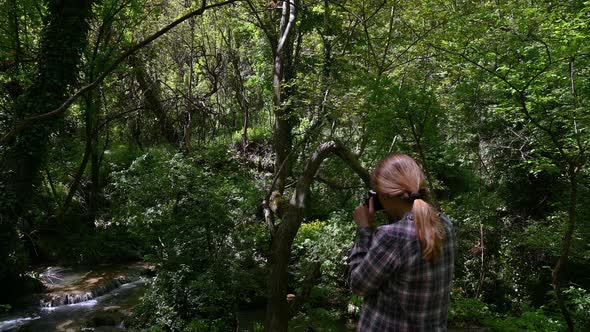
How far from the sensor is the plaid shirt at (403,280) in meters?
1.67

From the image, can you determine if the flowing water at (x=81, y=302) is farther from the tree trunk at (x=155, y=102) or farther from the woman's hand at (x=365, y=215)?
the woman's hand at (x=365, y=215)

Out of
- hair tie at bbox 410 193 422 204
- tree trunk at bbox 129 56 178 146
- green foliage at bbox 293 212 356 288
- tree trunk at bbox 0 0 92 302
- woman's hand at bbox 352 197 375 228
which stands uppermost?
tree trunk at bbox 129 56 178 146

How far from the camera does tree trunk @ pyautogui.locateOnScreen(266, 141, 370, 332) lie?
3424 millimetres

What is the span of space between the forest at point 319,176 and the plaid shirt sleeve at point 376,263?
5.62 ft

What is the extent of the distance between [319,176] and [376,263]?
8.11 m

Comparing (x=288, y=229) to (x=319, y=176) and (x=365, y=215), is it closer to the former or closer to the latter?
(x=365, y=215)

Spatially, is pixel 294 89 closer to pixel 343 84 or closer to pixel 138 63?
pixel 343 84

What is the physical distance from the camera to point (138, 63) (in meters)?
16.5

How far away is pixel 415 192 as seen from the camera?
1.75m

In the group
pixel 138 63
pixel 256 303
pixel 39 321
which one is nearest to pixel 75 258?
pixel 39 321

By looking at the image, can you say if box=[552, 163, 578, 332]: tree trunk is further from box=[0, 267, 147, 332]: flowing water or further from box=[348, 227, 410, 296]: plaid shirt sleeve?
box=[0, 267, 147, 332]: flowing water

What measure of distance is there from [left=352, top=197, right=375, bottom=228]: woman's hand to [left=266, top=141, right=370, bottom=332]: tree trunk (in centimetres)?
143

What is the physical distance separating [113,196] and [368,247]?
13480 millimetres

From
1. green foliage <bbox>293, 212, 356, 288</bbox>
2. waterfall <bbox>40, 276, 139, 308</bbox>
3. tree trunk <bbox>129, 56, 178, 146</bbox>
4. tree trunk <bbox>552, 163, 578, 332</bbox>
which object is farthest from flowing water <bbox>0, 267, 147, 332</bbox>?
tree trunk <bbox>129, 56, 178, 146</bbox>
